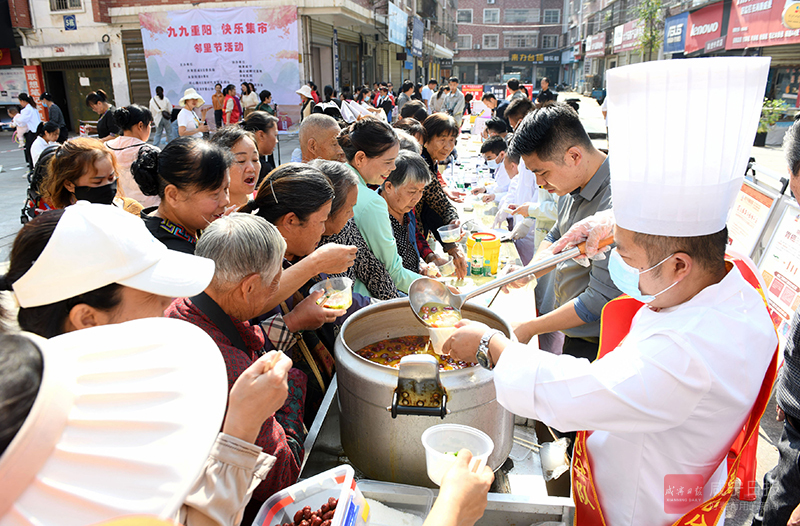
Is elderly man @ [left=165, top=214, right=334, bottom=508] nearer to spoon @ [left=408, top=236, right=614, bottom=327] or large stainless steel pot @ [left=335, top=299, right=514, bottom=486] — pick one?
large stainless steel pot @ [left=335, top=299, right=514, bottom=486]

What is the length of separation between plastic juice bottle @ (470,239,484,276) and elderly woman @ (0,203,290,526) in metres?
2.52

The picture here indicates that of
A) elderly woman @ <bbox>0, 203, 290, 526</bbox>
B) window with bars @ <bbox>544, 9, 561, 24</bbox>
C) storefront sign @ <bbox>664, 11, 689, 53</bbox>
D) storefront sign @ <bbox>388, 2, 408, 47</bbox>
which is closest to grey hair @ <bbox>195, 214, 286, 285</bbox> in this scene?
elderly woman @ <bbox>0, 203, 290, 526</bbox>

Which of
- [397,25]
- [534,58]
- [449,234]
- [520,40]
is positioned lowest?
[449,234]

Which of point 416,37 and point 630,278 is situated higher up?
point 416,37

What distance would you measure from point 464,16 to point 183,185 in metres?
63.5

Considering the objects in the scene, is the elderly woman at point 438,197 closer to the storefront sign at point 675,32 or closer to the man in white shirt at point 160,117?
the man in white shirt at point 160,117

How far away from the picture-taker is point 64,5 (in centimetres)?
1652

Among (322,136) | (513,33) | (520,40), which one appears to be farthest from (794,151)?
(520,40)

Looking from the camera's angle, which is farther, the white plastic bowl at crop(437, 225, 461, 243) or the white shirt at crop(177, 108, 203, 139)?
the white shirt at crop(177, 108, 203, 139)

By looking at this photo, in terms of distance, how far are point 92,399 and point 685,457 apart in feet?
4.54

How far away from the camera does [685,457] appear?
1.27 m

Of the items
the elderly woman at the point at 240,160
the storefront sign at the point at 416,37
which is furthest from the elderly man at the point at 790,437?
the storefront sign at the point at 416,37

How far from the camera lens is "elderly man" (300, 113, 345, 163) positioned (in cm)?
445

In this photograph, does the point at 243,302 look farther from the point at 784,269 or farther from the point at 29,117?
the point at 29,117
